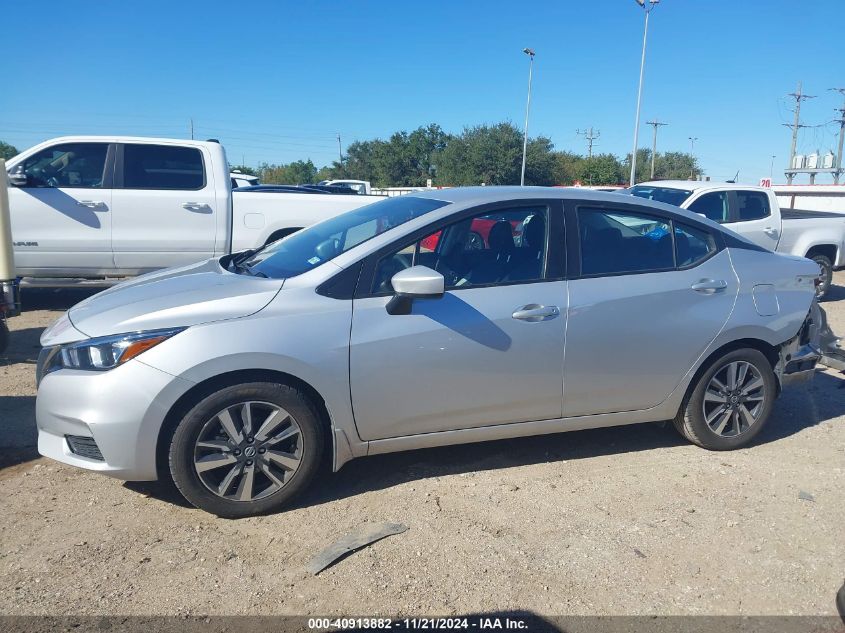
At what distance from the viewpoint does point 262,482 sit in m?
3.59

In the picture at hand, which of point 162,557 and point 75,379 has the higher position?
point 75,379

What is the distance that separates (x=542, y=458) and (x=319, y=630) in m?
2.09

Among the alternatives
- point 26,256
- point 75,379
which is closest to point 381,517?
point 75,379

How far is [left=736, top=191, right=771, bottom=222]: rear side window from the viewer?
1032 cm

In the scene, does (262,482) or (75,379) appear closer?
(75,379)

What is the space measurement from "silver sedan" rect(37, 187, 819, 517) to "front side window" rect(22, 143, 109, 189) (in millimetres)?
4444

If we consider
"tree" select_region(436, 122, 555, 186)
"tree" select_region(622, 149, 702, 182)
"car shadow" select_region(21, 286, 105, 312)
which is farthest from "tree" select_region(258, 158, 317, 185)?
"car shadow" select_region(21, 286, 105, 312)

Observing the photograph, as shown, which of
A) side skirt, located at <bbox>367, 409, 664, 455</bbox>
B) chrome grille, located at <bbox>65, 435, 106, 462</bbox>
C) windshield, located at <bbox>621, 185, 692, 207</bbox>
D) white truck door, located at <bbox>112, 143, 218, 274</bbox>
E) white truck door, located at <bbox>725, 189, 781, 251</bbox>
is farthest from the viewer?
white truck door, located at <bbox>725, 189, 781, 251</bbox>

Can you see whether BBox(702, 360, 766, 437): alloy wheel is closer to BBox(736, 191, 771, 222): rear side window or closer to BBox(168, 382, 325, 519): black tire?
BBox(168, 382, 325, 519): black tire

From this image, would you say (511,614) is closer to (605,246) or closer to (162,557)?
(162,557)

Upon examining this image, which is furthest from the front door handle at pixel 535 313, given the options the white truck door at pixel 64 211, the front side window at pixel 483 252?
the white truck door at pixel 64 211

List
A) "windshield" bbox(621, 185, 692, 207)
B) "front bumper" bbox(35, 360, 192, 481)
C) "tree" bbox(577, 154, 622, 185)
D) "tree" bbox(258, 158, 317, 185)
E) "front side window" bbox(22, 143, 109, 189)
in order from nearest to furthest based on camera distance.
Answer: "front bumper" bbox(35, 360, 192, 481)
"front side window" bbox(22, 143, 109, 189)
"windshield" bbox(621, 185, 692, 207)
"tree" bbox(577, 154, 622, 185)
"tree" bbox(258, 158, 317, 185)

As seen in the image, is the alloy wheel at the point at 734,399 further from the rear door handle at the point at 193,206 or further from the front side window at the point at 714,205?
the rear door handle at the point at 193,206

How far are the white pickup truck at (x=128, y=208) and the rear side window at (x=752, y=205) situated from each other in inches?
245
